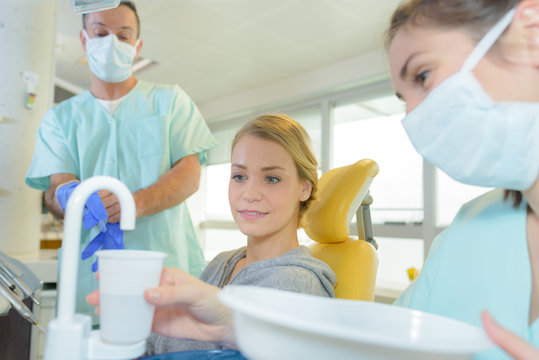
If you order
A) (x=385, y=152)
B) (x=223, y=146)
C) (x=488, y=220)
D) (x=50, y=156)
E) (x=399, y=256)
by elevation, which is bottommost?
(x=399, y=256)

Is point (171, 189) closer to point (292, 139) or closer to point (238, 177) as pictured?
point (238, 177)

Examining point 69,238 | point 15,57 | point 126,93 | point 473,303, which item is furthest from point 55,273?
point 473,303

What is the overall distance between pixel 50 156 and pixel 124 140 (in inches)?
10.6

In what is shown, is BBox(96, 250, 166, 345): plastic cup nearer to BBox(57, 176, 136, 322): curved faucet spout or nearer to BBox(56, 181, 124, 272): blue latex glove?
BBox(57, 176, 136, 322): curved faucet spout

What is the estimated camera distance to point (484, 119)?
0.68 metres

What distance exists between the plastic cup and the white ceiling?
2903 millimetres

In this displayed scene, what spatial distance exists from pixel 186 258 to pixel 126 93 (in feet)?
2.31

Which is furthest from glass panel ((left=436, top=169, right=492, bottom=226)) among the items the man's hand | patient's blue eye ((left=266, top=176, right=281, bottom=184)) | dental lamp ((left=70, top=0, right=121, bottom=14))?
dental lamp ((left=70, top=0, right=121, bottom=14))

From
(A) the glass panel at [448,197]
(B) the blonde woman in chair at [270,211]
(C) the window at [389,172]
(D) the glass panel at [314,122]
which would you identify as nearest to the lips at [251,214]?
(B) the blonde woman in chair at [270,211]

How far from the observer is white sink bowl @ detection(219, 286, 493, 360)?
14.6 inches

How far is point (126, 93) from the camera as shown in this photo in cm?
175

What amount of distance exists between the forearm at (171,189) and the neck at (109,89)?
371 mm

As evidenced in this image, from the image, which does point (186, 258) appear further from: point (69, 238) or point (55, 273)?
point (69, 238)

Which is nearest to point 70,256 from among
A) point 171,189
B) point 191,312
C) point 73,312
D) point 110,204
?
point 73,312
